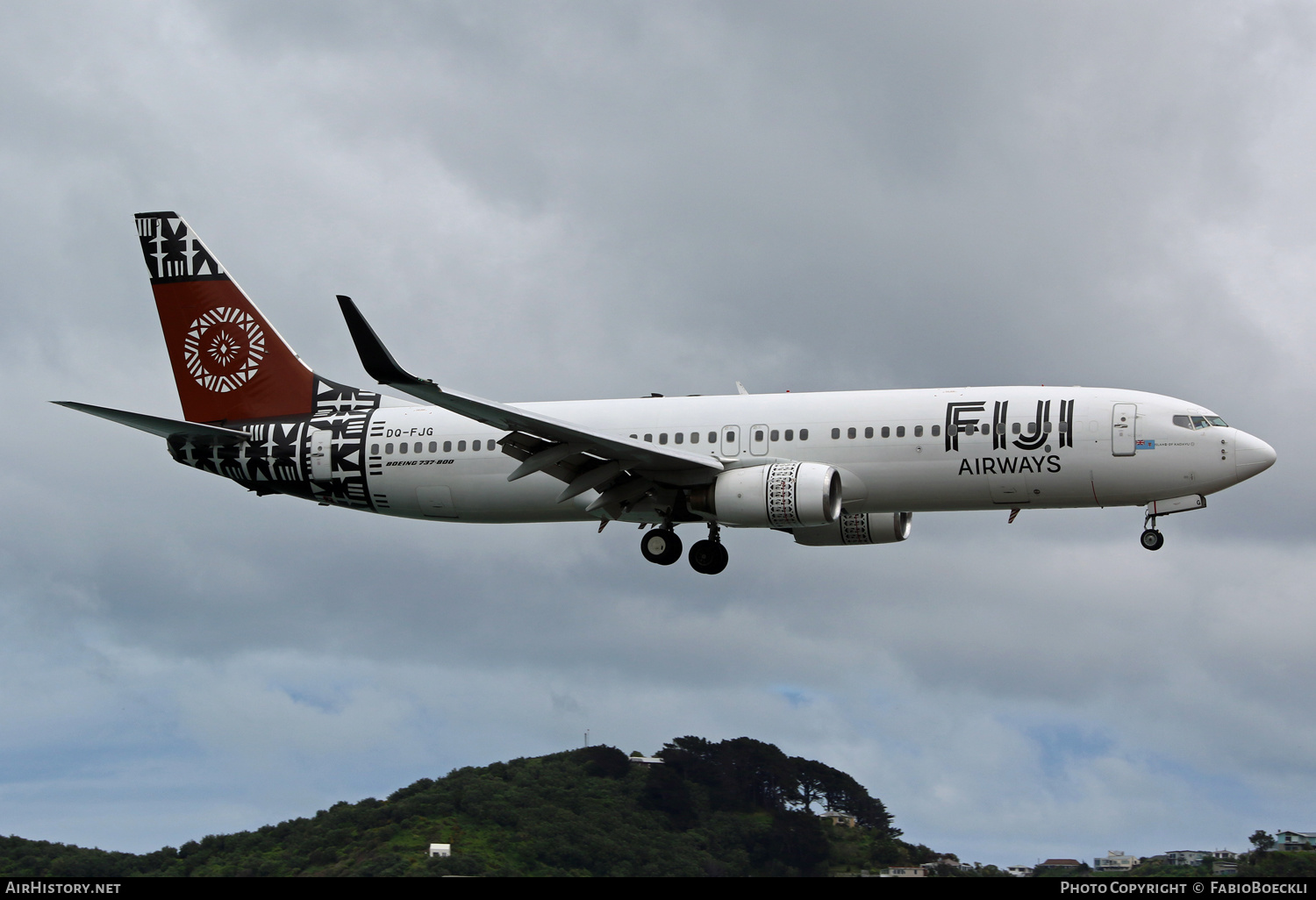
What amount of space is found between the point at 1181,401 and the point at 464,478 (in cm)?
2104

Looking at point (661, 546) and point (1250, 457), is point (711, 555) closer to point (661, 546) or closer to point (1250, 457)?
point (661, 546)

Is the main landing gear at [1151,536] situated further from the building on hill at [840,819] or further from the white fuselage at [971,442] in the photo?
the building on hill at [840,819]

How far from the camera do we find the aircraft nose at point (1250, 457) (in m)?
36.4

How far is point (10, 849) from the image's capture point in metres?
65.6

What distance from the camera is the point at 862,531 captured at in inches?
1709

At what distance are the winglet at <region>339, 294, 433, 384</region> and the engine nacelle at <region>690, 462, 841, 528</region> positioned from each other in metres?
9.65

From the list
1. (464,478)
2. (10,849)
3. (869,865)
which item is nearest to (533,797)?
(869,865)

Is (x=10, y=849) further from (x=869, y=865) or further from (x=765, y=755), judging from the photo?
(x=869, y=865)

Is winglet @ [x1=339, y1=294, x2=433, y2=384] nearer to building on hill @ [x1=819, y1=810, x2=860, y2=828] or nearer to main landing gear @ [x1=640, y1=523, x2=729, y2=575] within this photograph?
main landing gear @ [x1=640, y1=523, x2=729, y2=575]

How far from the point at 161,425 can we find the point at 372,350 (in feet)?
45.3

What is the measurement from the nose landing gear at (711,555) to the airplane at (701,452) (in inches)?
2.0

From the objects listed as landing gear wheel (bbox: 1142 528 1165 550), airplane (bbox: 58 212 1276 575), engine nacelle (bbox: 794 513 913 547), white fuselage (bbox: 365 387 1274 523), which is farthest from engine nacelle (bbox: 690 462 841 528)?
landing gear wheel (bbox: 1142 528 1165 550)

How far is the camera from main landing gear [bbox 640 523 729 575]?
4131 cm

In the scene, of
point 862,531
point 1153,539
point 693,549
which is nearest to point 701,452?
point 693,549
